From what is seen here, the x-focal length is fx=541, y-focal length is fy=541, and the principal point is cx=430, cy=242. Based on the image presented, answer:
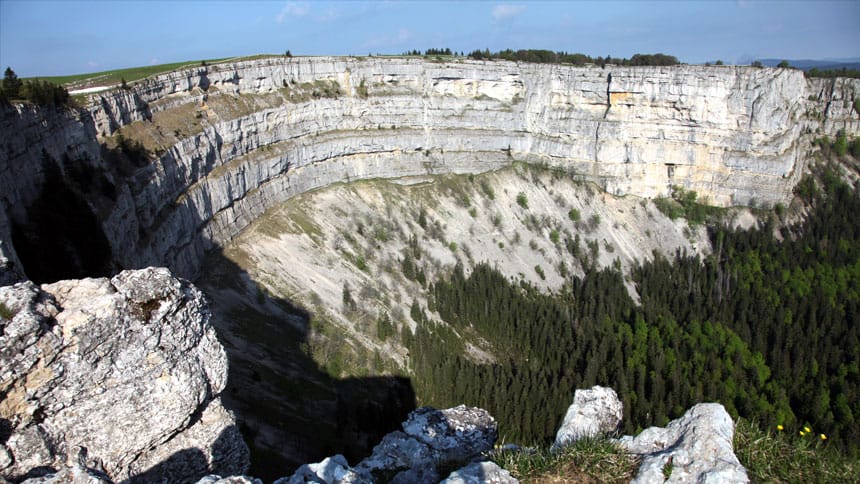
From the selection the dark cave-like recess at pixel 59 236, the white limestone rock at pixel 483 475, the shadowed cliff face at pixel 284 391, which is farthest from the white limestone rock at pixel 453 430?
the dark cave-like recess at pixel 59 236

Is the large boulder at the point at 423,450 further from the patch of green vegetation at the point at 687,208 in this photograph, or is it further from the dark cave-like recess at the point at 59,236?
the patch of green vegetation at the point at 687,208

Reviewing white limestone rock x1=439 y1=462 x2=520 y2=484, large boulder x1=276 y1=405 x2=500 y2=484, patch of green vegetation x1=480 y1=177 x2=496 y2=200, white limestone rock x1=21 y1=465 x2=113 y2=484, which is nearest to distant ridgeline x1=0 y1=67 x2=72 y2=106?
Answer: white limestone rock x1=21 y1=465 x2=113 y2=484

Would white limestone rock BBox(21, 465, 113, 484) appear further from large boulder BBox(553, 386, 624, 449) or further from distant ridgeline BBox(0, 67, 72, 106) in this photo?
distant ridgeline BBox(0, 67, 72, 106)

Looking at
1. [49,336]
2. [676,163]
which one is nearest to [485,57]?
[676,163]

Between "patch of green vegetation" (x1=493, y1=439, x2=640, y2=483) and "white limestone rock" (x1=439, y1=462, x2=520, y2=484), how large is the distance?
308 millimetres

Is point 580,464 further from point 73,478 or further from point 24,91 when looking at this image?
point 24,91

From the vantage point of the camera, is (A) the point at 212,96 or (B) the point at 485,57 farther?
(B) the point at 485,57

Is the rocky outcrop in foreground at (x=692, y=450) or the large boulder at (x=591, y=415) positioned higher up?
the rocky outcrop in foreground at (x=692, y=450)

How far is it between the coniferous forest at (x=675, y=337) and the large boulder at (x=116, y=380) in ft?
96.3

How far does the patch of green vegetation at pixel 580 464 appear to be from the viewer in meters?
13.6

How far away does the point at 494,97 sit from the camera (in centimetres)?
8062

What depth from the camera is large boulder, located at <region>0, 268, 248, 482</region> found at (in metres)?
13.2

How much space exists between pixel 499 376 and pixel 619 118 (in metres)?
48.6

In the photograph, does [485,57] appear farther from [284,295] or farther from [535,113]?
[284,295]
